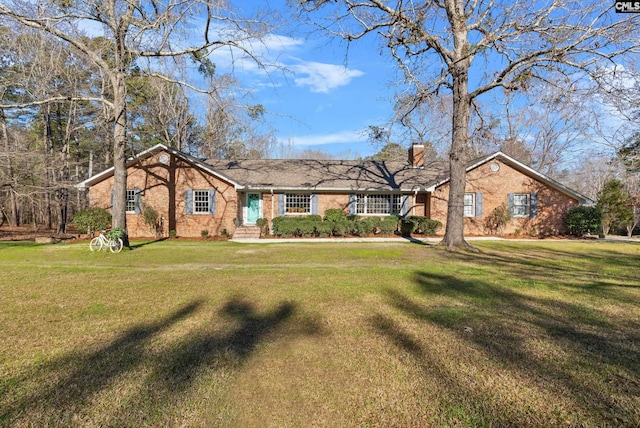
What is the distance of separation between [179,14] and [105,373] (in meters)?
11.8

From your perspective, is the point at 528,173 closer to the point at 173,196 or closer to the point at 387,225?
the point at 387,225

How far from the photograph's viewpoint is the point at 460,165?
1167 cm

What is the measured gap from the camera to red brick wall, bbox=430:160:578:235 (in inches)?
699

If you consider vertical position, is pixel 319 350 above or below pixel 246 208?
below

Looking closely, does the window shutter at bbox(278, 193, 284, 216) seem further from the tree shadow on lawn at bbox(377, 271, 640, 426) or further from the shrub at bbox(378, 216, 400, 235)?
the tree shadow on lawn at bbox(377, 271, 640, 426)

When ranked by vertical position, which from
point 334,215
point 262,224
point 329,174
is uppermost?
point 329,174

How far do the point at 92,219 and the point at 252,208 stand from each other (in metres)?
7.80

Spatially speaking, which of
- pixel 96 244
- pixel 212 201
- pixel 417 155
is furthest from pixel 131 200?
pixel 417 155

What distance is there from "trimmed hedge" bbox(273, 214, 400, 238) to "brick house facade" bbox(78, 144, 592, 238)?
118 cm

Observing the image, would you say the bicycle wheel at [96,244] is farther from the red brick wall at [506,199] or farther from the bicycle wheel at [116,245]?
the red brick wall at [506,199]

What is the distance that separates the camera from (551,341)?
3547 mm

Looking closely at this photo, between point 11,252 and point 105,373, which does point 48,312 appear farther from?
point 11,252

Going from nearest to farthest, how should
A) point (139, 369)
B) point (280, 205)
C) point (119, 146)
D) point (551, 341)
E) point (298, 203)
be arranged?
point (139, 369), point (551, 341), point (119, 146), point (280, 205), point (298, 203)

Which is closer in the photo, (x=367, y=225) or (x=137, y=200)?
(x=367, y=225)
